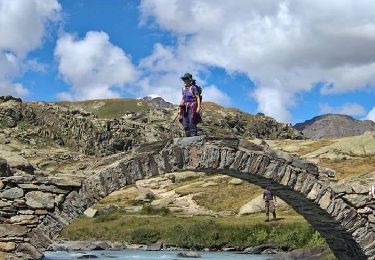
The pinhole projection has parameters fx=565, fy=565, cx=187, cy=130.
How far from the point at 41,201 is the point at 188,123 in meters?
4.34

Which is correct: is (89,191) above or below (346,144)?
below

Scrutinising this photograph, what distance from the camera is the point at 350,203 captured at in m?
15.3

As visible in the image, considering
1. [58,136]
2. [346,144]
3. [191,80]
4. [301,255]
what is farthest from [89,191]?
[58,136]

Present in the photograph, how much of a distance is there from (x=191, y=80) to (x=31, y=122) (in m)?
131

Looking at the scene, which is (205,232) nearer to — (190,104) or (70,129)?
(190,104)

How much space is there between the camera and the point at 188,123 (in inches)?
603

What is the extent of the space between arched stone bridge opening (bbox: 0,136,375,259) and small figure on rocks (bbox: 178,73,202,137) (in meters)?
0.60

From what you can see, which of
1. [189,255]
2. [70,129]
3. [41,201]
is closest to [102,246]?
[189,255]

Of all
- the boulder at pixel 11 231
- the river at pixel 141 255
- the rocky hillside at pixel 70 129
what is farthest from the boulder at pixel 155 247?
the rocky hillside at pixel 70 129

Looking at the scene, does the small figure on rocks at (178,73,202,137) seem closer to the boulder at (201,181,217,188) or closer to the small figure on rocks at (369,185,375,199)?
the small figure on rocks at (369,185,375,199)

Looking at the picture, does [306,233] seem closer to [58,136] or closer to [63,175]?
[63,175]

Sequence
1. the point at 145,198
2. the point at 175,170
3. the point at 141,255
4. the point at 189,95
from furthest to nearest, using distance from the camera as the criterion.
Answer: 1. the point at 145,198
2. the point at 141,255
3. the point at 189,95
4. the point at 175,170

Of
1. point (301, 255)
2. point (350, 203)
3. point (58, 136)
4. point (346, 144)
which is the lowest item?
point (301, 255)

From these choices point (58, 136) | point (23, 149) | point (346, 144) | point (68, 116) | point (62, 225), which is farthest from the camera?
point (68, 116)
